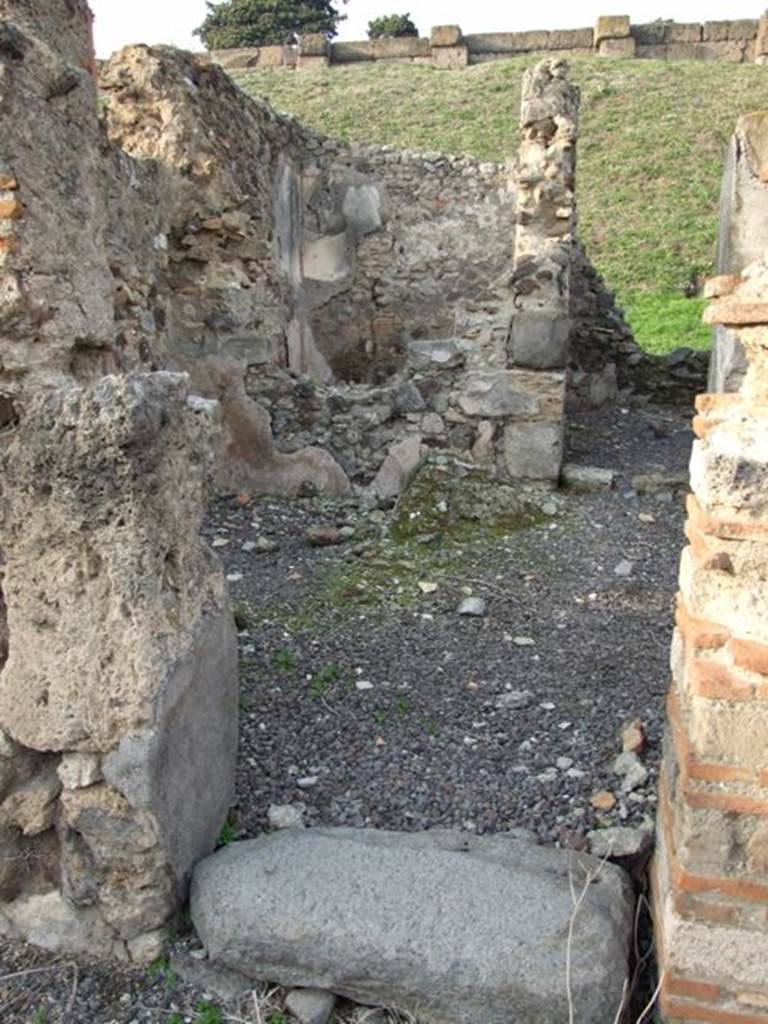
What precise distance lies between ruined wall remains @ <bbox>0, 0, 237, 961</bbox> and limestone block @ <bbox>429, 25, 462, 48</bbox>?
2567 centimetres

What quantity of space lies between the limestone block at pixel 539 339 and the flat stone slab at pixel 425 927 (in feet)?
15.7

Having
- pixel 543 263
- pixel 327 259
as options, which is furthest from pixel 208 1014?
pixel 327 259

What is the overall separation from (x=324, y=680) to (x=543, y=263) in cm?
427

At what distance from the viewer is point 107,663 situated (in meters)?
2.27

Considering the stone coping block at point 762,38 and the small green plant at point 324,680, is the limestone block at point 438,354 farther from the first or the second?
the stone coping block at point 762,38

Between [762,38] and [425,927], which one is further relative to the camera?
[762,38]

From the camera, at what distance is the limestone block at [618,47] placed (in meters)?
24.2

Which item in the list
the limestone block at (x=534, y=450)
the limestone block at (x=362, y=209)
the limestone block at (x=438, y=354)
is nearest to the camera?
the limestone block at (x=534, y=450)

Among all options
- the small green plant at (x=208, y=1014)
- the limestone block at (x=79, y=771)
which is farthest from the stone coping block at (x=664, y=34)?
the small green plant at (x=208, y=1014)

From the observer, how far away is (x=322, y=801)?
295 centimetres

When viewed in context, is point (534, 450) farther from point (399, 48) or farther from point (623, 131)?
point (399, 48)

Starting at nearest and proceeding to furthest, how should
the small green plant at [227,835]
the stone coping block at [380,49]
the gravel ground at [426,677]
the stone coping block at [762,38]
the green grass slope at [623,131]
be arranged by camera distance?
1. the small green plant at [227,835]
2. the gravel ground at [426,677]
3. the green grass slope at [623,131]
4. the stone coping block at [762,38]
5. the stone coping block at [380,49]

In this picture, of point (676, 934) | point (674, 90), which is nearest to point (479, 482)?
point (676, 934)

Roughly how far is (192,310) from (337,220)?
8.25 ft
